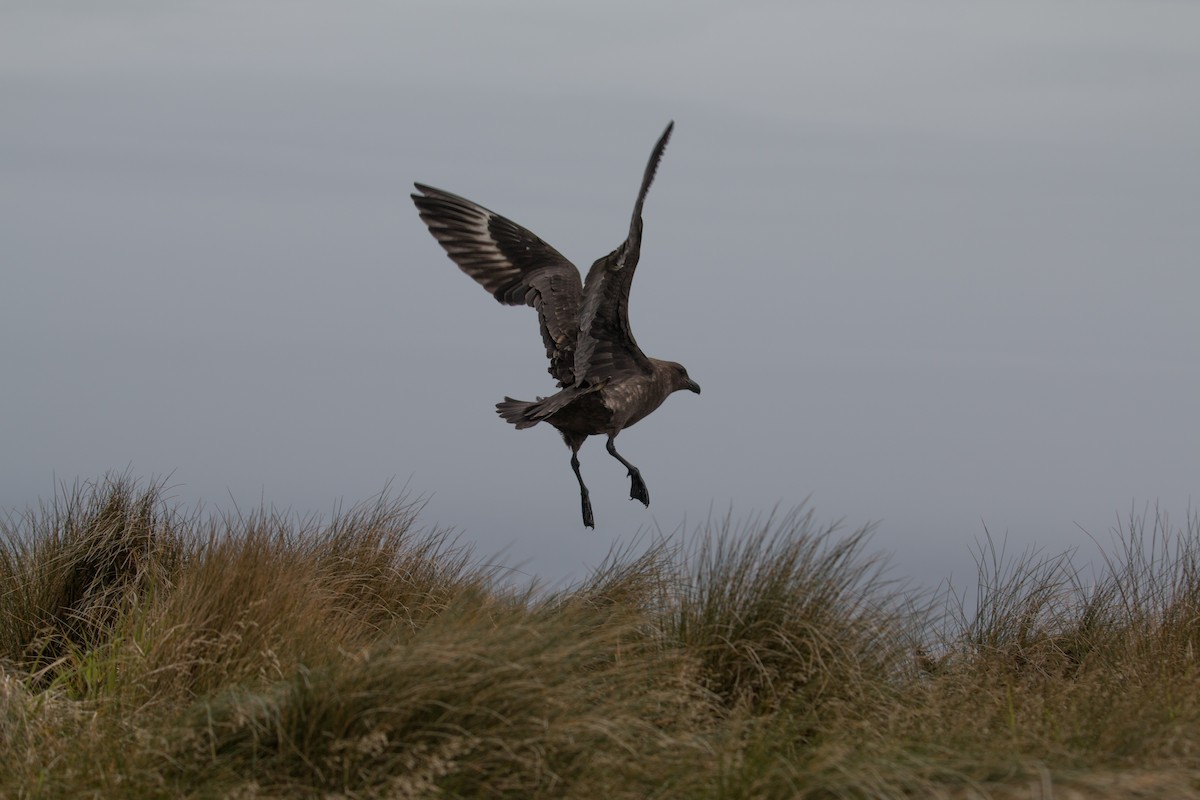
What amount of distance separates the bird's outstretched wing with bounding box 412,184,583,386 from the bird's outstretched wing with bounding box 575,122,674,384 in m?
0.37

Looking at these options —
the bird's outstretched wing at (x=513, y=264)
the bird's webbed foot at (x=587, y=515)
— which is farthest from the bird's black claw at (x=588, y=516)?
the bird's outstretched wing at (x=513, y=264)

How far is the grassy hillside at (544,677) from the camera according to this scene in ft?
15.8

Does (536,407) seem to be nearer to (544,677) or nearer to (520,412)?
(520,412)

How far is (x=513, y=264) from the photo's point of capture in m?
10.3

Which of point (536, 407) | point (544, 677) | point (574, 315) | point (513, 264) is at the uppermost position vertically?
point (513, 264)

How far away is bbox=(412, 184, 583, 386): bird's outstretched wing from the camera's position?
9445mm

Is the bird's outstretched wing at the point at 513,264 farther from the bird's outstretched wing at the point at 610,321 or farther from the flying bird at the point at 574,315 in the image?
the bird's outstretched wing at the point at 610,321

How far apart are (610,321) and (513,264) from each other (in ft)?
5.74

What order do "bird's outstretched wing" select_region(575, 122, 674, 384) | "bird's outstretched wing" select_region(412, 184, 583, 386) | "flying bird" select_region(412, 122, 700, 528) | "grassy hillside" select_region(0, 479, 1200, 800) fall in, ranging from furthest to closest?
1. "bird's outstretched wing" select_region(412, 184, 583, 386)
2. "flying bird" select_region(412, 122, 700, 528)
3. "bird's outstretched wing" select_region(575, 122, 674, 384)
4. "grassy hillside" select_region(0, 479, 1200, 800)

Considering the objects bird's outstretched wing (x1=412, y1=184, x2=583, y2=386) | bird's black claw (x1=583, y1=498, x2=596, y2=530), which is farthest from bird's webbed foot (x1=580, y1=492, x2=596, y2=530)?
bird's outstretched wing (x1=412, y1=184, x2=583, y2=386)

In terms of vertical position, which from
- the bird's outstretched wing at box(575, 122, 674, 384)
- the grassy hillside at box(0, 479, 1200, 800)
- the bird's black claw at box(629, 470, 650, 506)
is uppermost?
the bird's outstretched wing at box(575, 122, 674, 384)

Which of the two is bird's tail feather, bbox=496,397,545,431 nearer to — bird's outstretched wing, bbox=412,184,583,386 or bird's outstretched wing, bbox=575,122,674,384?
bird's outstretched wing, bbox=575,122,674,384

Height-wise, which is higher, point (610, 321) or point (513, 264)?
point (513, 264)

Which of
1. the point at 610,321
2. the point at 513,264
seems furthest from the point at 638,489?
the point at 513,264
